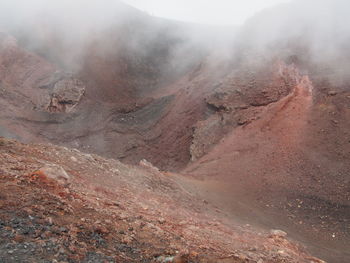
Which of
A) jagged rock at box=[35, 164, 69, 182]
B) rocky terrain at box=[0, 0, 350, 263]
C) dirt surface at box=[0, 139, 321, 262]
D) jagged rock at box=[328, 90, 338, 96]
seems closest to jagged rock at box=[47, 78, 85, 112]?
rocky terrain at box=[0, 0, 350, 263]

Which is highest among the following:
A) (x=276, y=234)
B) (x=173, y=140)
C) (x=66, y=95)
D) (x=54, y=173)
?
(x=54, y=173)

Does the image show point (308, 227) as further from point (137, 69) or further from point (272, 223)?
point (137, 69)

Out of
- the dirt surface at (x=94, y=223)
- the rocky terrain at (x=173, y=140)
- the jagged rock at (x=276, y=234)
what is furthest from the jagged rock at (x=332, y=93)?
the dirt surface at (x=94, y=223)

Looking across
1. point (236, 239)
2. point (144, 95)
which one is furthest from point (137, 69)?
point (236, 239)

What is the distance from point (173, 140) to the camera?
2281 cm

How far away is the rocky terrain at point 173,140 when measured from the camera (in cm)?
576

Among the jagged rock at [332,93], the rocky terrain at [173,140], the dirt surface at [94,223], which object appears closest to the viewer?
the dirt surface at [94,223]

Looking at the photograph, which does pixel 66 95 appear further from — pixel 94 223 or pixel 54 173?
pixel 94 223

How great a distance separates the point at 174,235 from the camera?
6.28 metres

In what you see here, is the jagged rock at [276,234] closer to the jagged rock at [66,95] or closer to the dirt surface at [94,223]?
the dirt surface at [94,223]

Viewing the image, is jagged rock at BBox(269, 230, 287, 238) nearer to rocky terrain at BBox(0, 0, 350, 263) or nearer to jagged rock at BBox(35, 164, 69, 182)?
rocky terrain at BBox(0, 0, 350, 263)

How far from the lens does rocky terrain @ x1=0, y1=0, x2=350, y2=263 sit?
18.9ft

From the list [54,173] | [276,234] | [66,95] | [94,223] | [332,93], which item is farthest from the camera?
[66,95]

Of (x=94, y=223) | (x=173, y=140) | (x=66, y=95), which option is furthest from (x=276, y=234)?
(x=66, y=95)
